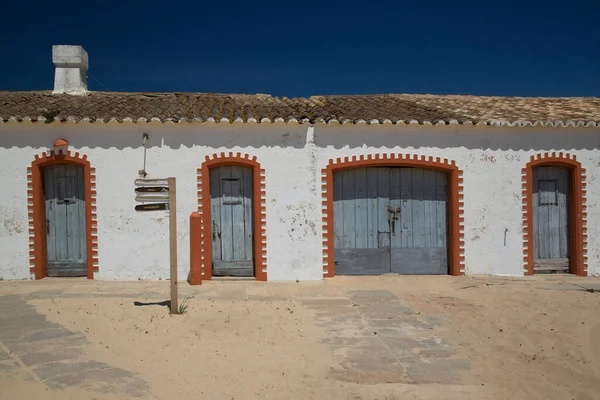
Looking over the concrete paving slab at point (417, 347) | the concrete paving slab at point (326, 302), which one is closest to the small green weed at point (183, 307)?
the concrete paving slab at point (326, 302)

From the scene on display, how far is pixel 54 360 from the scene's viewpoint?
5.63 meters

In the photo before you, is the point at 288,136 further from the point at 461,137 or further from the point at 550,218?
the point at 550,218

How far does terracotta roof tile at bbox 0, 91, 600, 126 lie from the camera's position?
10931 mm

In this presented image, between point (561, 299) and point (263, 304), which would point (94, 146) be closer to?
point (263, 304)

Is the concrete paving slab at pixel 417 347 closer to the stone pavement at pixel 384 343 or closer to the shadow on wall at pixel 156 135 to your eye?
the stone pavement at pixel 384 343

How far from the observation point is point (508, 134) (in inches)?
456

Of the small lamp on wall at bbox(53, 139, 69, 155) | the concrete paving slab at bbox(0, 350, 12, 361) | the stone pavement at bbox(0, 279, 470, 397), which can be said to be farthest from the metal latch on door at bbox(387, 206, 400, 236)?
the concrete paving slab at bbox(0, 350, 12, 361)

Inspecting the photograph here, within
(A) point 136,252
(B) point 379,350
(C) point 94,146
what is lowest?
(B) point 379,350

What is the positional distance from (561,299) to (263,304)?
5.28m

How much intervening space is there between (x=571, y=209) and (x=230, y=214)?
785cm

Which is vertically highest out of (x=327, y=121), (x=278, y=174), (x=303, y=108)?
(x=303, y=108)

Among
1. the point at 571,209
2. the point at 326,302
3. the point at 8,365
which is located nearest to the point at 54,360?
the point at 8,365

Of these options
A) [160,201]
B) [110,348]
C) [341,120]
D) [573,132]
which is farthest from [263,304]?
[573,132]

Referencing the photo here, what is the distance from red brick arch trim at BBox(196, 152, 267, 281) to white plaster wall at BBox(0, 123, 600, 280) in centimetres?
13
